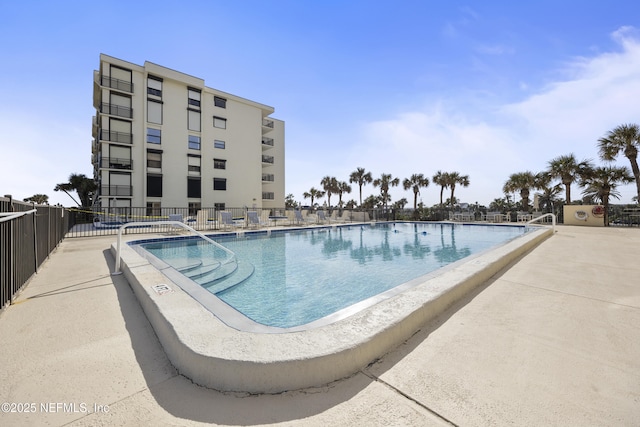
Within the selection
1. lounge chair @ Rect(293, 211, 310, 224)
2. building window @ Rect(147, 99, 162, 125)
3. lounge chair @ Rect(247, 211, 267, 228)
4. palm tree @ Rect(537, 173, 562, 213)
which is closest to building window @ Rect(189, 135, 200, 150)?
building window @ Rect(147, 99, 162, 125)

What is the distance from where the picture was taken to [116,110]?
2166cm

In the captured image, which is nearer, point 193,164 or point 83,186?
point 193,164

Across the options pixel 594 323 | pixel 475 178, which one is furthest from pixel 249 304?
pixel 475 178

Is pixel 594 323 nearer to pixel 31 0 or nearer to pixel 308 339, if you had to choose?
pixel 308 339

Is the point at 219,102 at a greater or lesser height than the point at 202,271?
greater

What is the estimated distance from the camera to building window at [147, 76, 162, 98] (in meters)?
23.1

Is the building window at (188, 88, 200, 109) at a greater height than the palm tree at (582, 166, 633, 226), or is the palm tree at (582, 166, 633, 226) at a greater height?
the building window at (188, 88, 200, 109)

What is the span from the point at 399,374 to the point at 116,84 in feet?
94.5

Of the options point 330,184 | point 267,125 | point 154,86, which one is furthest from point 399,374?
point 330,184

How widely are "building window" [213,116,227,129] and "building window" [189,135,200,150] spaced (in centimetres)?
243

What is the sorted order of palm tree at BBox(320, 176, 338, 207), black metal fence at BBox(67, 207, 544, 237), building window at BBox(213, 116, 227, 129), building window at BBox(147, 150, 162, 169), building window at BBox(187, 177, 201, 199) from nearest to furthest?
black metal fence at BBox(67, 207, 544, 237) < building window at BBox(147, 150, 162, 169) < building window at BBox(187, 177, 201, 199) < building window at BBox(213, 116, 227, 129) < palm tree at BBox(320, 176, 338, 207)

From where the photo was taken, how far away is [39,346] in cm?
217

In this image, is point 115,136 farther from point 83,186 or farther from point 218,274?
point 218,274

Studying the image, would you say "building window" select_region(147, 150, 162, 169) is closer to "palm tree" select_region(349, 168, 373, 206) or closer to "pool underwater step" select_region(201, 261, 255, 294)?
→ "pool underwater step" select_region(201, 261, 255, 294)
